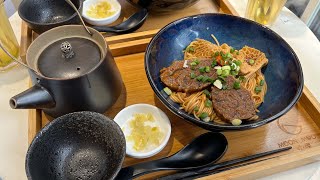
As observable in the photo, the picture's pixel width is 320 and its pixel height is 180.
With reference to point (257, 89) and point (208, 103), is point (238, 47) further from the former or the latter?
point (208, 103)

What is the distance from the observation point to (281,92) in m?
1.14

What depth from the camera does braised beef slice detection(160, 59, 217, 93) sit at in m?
1.15

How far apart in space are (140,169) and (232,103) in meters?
0.43

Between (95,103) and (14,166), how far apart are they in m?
0.40

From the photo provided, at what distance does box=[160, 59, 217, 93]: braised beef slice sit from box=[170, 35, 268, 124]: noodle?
0.03 meters

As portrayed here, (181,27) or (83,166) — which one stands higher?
(181,27)

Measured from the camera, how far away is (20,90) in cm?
132

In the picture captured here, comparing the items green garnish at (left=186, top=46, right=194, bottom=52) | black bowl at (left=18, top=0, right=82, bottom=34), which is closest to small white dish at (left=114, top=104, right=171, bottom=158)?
green garnish at (left=186, top=46, right=194, bottom=52)

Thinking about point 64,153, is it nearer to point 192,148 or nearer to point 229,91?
point 192,148

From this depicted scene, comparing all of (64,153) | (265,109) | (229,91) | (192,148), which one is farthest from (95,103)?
(265,109)

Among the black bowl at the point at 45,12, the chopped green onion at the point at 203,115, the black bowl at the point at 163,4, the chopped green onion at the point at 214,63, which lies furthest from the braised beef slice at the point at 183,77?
the black bowl at the point at 45,12

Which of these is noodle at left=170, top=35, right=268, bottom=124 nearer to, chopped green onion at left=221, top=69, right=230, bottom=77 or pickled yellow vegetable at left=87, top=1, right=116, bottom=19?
chopped green onion at left=221, top=69, right=230, bottom=77

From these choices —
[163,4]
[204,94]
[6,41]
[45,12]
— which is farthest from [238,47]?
[6,41]

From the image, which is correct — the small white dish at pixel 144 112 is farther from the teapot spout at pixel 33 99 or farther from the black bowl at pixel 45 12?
the black bowl at pixel 45 12
